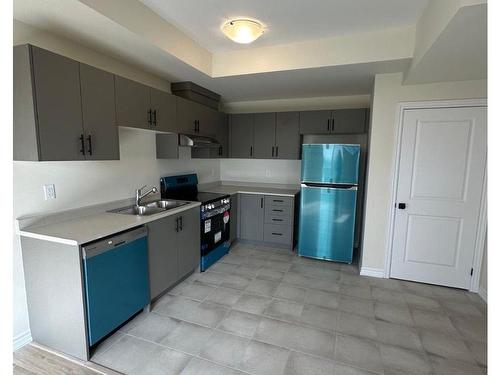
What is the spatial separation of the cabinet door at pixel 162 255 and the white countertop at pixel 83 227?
0.35 ft

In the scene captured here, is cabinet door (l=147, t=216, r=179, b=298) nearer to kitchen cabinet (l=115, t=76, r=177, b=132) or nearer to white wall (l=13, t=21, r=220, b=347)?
white wall (l=13, t=21, r=220, b=347)

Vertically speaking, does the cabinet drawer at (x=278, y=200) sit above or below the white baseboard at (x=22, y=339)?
above

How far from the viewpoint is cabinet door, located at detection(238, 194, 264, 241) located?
4.01 meters

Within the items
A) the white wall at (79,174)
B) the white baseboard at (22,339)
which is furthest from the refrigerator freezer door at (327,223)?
the white baseboard at (22,339)

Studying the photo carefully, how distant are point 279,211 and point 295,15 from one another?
8.23 ft

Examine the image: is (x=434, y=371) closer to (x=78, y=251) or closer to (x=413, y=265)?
(x=413, y=265)

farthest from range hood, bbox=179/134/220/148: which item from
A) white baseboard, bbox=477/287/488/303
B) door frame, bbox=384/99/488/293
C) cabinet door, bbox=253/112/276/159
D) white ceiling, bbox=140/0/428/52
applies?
white baseboard, bbox=477/287/488/303

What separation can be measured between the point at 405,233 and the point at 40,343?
3672 millimetres

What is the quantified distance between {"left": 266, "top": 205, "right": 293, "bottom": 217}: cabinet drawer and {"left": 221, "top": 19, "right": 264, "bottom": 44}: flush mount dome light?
234 cm

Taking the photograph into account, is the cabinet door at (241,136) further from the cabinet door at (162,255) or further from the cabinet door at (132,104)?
the cabinet door at (162,255)

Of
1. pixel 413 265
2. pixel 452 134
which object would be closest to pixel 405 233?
pixel 413 265

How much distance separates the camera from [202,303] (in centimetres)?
256

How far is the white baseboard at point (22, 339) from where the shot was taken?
1.94m

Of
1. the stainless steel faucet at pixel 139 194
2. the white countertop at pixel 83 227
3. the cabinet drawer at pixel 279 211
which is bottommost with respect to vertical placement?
the cabinet drawer at pixel 279 211
